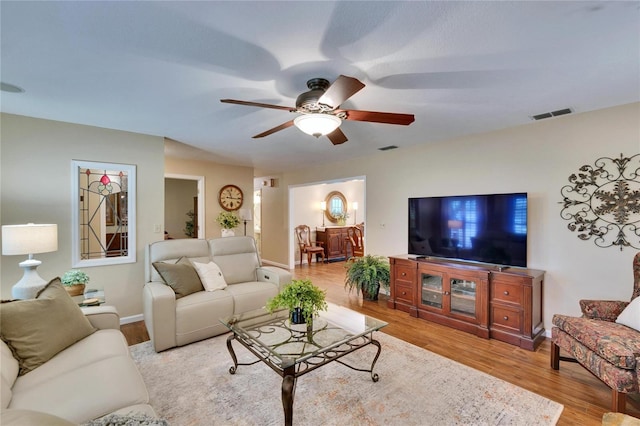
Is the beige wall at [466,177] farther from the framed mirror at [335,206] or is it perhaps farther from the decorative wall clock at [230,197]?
the framed mirror at [335,206]

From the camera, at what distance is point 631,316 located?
221cm

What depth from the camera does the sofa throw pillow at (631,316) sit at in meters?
2.16

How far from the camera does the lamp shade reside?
2.37 metres

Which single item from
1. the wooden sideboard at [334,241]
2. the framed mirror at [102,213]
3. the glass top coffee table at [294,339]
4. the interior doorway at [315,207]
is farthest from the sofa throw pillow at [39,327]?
the wooden sideboard at [334,241]

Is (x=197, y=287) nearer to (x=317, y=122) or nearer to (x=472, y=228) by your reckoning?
(x=317, y=122)

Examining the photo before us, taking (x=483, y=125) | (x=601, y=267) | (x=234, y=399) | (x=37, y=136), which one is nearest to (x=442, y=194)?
(x=483, y=125)

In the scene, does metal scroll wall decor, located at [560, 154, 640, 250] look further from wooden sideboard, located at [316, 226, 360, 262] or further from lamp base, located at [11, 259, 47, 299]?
wooden sideboard, located at [316, 226, 360, 262]

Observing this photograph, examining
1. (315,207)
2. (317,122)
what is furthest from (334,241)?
(317,122)

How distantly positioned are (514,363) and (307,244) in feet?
17.8

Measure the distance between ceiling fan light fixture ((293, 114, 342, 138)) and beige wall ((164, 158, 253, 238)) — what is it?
3.93 m

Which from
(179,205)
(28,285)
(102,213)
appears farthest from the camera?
(179,205)

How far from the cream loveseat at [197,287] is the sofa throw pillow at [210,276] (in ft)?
0.04

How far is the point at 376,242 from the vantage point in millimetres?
4965

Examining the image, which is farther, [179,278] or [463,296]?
[463,296]
